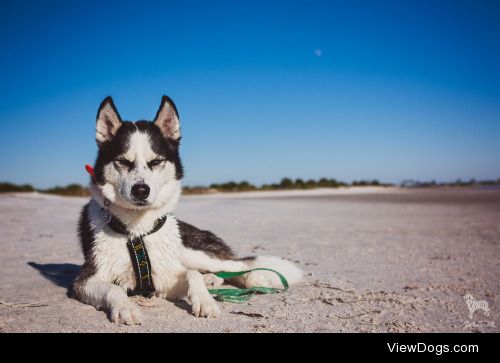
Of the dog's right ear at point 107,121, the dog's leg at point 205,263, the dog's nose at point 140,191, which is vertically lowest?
the dog's leg at point 205,263

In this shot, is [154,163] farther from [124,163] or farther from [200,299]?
[200,299]

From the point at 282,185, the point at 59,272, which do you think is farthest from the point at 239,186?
the point at 59,272

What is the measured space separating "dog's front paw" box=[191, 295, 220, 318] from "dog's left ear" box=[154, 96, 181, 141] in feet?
5.29

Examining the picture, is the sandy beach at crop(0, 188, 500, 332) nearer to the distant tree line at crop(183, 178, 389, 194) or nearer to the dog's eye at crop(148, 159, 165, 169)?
the dog's eye at crop(148, 159, 165, 169)

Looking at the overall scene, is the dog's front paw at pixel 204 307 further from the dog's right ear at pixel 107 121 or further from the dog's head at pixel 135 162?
the dog's right ear at pixel 107 121

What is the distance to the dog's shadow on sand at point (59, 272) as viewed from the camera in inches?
170

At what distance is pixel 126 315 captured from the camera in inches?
108

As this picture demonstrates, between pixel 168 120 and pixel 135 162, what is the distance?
2.15 ft

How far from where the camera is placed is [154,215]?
3549 millimetres

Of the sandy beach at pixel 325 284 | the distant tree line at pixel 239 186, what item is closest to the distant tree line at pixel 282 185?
the distant tree line at pixel 239 186

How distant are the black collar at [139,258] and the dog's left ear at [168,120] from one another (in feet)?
3.20

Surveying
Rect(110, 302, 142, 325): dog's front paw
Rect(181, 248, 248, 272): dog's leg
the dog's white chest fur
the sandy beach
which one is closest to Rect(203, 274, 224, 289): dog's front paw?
Rect(181, 248, 248, 272): dog's leg
